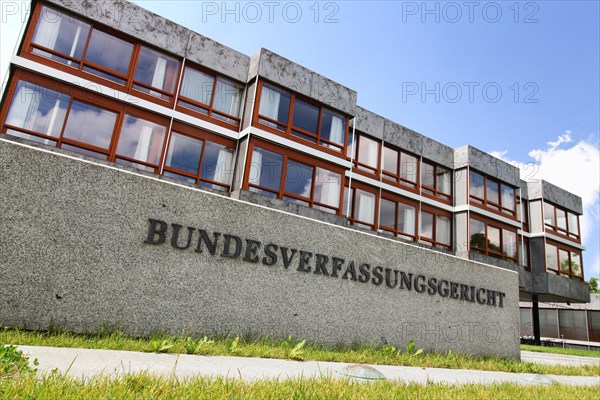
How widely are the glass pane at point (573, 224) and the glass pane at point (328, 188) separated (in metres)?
22.4

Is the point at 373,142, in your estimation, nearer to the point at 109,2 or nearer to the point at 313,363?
the point at 109,2

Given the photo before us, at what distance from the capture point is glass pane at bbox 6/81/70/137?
12055 mm

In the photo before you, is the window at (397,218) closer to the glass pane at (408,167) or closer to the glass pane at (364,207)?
the glass pane at (364,207)

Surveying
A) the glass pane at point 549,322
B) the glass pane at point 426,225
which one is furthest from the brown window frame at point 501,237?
the glass pane at point 549,322

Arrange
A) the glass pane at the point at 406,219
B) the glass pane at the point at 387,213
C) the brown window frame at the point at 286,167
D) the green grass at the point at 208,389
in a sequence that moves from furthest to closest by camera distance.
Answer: the glass pane at the point at 406,219
the glass pane at the point at 387,213
the brown window frame at the point at 286,167
the green grass at the point at 208,389

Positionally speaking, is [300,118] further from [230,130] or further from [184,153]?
[184,153]

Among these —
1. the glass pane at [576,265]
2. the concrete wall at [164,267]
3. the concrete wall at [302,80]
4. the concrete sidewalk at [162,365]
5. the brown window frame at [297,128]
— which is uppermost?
the concrete wall at [302,80]

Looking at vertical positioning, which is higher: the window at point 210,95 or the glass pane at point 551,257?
the window at point 210,95

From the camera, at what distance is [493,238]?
2375cm

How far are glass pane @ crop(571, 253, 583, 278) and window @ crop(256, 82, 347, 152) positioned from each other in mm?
21655

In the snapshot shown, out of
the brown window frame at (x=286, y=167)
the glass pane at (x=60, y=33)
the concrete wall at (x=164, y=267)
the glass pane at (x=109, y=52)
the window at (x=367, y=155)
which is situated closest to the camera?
the concrete wall at (x=164, y=267)

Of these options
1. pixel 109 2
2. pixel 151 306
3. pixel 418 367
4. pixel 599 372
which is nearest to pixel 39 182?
pixel 151 306

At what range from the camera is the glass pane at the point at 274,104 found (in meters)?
16.0

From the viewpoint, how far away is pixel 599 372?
1053 cm
